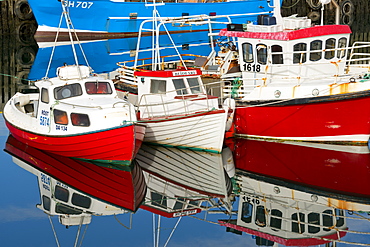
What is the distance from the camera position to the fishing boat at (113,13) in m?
47.6

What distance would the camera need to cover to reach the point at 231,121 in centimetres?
2042

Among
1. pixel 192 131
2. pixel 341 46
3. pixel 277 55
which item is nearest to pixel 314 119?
pixel 277 55

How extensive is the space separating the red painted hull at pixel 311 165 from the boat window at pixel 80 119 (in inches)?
161

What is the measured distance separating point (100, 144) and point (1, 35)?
3460cm

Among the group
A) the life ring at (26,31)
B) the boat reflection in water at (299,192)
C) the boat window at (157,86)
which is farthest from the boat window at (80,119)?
the life ring at (26,31)

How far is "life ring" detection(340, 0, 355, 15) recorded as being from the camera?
59.4 metres

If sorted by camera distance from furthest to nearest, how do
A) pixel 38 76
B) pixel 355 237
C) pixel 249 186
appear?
pixel 38 76 < pixel 249 186 < pixel 355 237

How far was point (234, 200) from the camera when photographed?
15.6 metres

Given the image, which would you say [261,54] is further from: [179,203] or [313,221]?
[313,221]

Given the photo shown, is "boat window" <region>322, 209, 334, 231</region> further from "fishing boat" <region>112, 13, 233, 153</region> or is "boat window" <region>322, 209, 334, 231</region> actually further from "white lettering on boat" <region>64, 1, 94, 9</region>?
"white lettering on boat" <region>64, 1, 94, 9</region>

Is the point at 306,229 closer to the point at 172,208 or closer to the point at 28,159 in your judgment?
the point at 172,208

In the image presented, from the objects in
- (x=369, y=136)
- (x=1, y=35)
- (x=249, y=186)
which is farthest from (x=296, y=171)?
(x=1, y=35)

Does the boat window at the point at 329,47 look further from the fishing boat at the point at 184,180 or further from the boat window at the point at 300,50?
the fishing boat at the point at 184,180

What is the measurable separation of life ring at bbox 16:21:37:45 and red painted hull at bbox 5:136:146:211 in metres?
31.5
